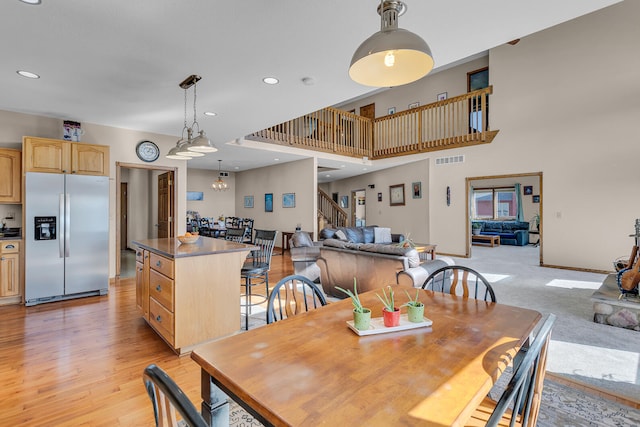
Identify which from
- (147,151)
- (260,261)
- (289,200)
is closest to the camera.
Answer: (260,261)

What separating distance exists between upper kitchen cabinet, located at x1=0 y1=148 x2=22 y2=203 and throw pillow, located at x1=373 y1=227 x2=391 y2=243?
6.16 meters

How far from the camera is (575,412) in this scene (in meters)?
1.95

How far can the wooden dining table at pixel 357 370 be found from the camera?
0.83 m

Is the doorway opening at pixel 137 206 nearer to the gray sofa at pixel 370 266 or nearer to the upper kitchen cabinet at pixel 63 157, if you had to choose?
the upper kitchen cabinet at pixel 63 157

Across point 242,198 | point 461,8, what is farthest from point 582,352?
point 242,198

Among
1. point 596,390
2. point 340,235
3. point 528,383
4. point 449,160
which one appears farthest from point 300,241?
point 449,160

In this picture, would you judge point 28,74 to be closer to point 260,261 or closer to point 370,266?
point 260,261

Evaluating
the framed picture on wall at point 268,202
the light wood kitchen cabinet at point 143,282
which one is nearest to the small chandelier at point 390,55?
the light wood kitchen cabinet at point 143,282

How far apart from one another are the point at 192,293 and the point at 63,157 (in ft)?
10.4

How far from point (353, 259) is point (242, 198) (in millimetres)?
7409

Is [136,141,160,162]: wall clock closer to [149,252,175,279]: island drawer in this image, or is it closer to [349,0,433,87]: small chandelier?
[149,252,175,279]: island drawer

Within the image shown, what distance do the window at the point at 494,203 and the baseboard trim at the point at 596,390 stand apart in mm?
11133

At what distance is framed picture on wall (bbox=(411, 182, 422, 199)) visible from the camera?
8914mm

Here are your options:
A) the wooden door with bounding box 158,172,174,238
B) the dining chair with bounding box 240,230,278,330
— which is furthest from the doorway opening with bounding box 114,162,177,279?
the dining chair with bounding box 240,230,278,330
